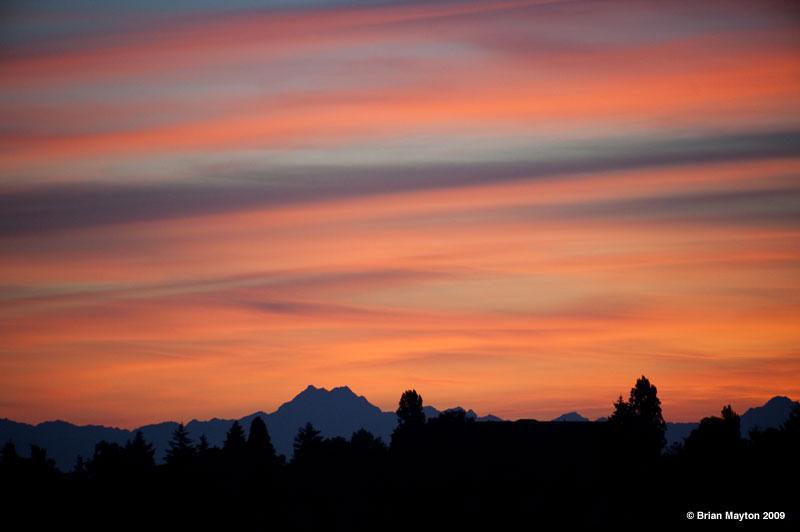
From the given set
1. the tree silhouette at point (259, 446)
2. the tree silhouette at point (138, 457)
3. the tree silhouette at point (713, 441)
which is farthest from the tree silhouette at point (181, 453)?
the tree silhouette at point (713, 441)

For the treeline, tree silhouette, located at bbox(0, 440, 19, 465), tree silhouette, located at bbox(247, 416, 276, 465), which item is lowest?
the treeline

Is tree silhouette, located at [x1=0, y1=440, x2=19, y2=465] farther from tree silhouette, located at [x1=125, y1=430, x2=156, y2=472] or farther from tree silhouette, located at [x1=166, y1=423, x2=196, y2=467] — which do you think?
tree silhouette, located at [x1=166, y1=423, x2=196, y2=467]

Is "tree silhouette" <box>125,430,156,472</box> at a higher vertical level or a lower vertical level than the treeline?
higher

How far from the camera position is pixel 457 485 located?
134000 mm

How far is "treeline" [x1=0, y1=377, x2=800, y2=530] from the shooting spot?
120 meters

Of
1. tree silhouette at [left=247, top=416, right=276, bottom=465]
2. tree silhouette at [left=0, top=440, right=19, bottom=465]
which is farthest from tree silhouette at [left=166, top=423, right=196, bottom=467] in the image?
tree silhouette at [left=0, top=440, right=19, bottom=465]

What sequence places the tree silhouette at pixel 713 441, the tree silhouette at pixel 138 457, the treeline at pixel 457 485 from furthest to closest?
the tree silhouette at pixel 138 457 < the tree silhouette at pixel 713 441 < the treeline at pixel 457 485

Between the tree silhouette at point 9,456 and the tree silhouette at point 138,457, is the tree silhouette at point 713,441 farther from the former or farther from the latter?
the tree silhouette at point 9,456

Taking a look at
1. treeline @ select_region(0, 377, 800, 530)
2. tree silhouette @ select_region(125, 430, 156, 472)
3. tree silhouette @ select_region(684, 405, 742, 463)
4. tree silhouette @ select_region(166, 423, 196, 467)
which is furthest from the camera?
tree silhouette @ select_region(166, 423, 196, 467)

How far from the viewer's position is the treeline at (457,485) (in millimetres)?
120312

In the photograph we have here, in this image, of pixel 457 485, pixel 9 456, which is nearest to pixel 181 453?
pixel 9 456

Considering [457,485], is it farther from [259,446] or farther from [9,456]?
[9,456]

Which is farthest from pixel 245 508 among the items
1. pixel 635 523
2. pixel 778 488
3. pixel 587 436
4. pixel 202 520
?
pixel 778 488

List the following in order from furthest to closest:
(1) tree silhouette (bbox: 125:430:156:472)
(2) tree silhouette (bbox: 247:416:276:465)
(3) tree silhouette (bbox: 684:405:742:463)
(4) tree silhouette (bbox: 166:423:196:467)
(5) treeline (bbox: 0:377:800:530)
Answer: (2) tree silhouette (bbox: 247:416:276:465), (4) tree silhouette (bbox: 166:423:196:467), (1) tree silhouette (bbox: 125:430:156:472), (3) tree silhouette (bbox: 684:405:742:463), (5) treeline (bbox: 0:377:800:530)
